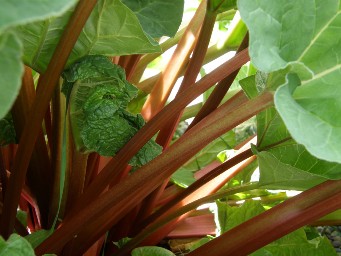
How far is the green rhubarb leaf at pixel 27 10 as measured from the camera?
35 centimetres

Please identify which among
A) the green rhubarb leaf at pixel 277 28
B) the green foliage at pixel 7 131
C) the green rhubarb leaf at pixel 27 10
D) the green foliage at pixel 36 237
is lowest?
the green foliage at pixel 36 237

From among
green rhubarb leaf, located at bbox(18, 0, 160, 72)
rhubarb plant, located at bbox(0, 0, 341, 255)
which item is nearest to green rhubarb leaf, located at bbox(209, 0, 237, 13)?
rhubarb plant, located at bbox(0, 0, 341, 255)

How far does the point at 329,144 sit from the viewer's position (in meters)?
0.53

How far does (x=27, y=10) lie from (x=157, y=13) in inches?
19.2

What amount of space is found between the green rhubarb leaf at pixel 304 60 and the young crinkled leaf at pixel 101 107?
20cm

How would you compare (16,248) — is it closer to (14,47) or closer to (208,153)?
(14,47)

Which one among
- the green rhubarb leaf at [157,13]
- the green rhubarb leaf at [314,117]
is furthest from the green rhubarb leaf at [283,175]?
the green rhubarb leaf at [157,13]

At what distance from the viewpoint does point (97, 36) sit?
72cm

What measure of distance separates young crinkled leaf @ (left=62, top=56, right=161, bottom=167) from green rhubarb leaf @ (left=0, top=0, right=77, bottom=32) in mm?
338

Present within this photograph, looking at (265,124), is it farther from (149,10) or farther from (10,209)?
(10,209)

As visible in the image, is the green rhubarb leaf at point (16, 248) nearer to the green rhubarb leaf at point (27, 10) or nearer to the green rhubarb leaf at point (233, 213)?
the green rhubarb leaf at point (27, 10)

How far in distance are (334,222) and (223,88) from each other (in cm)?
28

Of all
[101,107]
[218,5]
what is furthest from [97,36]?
[218,5]

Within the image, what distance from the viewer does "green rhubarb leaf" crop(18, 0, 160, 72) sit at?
2.22 feet
